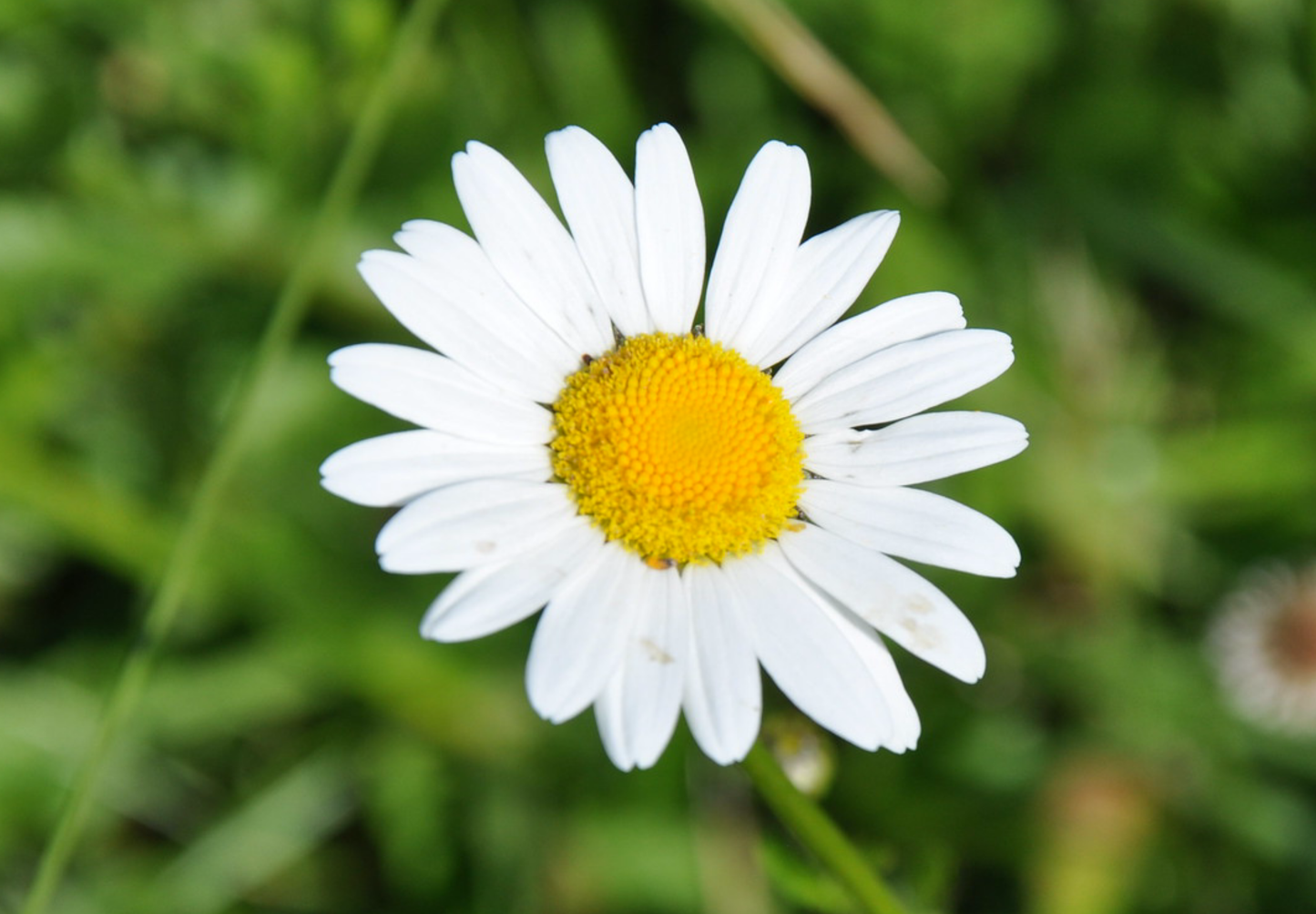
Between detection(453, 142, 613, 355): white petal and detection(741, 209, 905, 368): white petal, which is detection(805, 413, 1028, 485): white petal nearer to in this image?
detection(741, 209, 905, 368): white petal

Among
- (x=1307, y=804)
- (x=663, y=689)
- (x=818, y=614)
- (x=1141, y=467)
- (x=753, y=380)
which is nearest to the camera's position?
(x=663, y=689)

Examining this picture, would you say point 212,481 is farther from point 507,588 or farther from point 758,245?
point 758,245

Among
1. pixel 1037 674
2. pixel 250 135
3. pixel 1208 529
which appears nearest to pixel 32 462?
pixel 250 135

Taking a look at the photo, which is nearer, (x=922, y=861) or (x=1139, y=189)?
(x=922, y=861)

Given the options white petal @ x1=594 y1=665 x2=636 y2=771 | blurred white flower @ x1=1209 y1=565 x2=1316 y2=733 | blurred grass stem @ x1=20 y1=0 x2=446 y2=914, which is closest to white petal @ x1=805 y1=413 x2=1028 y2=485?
white petal @ x1=594 y1=665 x2=636 y2=771

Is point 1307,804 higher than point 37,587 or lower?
lower

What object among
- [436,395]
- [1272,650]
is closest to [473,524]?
[436,395]

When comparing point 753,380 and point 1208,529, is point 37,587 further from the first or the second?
point 1208,529
